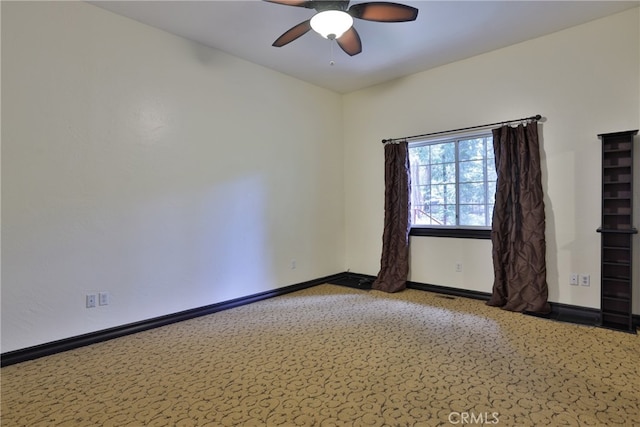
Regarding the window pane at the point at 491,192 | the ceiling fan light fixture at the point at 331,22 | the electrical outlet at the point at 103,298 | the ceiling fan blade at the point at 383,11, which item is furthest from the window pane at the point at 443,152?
the electrical outlet at the point at 103,298

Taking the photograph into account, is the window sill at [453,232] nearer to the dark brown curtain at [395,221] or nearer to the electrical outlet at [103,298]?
the dark brown curtain at [395,221]

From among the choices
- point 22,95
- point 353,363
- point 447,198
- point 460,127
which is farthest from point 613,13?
point 22,95

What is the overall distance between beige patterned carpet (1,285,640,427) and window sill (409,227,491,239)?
39.2 inches

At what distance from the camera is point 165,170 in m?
3.37

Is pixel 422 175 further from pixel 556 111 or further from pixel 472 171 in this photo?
pixel 556 111

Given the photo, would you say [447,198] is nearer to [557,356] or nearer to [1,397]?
[557,356]

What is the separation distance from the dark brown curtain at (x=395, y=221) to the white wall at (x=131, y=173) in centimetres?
124

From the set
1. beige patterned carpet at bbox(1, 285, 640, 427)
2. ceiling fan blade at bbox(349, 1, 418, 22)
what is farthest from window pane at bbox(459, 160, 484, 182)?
ceiling fan blade at bbox(349, 1, 418, 22)

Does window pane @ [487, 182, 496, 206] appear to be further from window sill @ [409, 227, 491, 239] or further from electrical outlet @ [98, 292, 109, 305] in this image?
electrical outlet @ [98, 292, 109, 305]

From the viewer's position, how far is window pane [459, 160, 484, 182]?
13.4 ft

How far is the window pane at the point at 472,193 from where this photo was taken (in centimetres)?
408

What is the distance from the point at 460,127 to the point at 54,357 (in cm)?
467

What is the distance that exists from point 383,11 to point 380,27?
962 millimetres

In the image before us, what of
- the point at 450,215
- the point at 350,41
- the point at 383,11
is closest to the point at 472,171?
the point at 450,215
